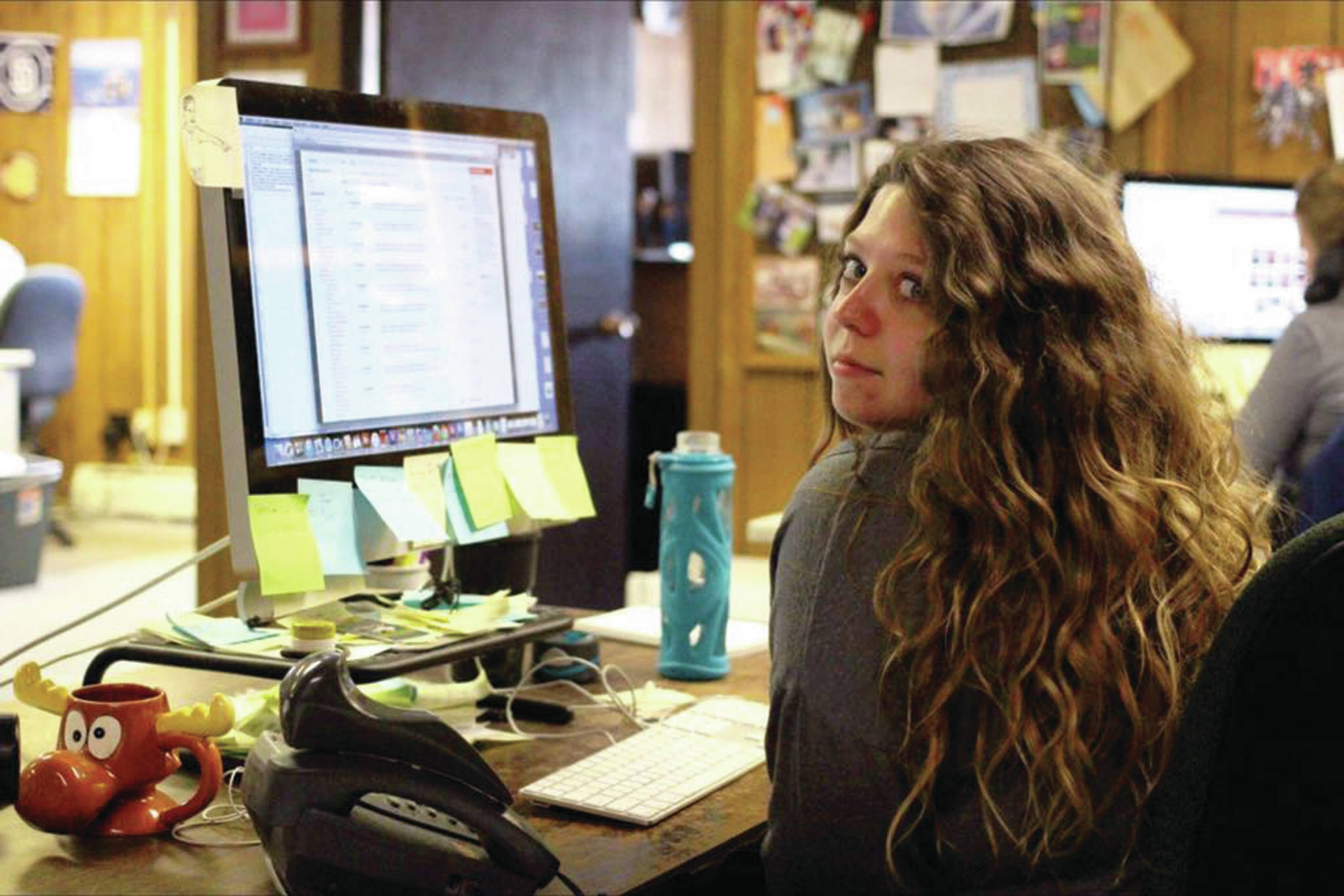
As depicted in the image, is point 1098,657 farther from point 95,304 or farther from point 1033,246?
point 95,304

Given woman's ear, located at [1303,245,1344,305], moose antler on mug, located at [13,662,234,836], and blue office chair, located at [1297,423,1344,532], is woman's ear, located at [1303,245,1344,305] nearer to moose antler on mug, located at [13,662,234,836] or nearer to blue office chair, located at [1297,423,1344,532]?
blue office chair, located at [1297,423,1344,532]

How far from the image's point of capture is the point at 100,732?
1.10m

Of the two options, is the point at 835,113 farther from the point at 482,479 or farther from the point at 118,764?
the point at 118,764

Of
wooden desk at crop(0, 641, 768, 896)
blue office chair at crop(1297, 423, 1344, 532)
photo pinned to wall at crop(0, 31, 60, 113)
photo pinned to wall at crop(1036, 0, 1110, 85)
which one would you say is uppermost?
photo pinned to wall at crop(0, 31, 60, 113)

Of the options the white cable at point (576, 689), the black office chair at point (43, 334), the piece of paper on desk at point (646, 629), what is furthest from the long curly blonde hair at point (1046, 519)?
the black office chair at point (43, 334)

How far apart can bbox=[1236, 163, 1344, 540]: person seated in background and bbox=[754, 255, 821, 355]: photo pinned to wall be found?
1.53 m

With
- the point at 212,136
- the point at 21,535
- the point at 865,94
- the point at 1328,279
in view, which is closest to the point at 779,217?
the point at 865,94

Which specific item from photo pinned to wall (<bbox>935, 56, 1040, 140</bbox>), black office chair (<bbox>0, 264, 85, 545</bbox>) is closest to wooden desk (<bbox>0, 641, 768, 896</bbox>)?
photo pinned to wall (<bbox>935, 56, 1040, 140</bbox>)

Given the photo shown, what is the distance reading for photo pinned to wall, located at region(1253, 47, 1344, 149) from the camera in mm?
3805

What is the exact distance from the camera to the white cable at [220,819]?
3.58ft

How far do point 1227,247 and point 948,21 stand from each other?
1136mm

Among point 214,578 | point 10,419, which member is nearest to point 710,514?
point 214,578

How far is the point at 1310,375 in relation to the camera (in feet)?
9.48

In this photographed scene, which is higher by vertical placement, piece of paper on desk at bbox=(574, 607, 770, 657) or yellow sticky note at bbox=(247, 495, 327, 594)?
yellow sticky note at bbox=(247, 495, 327, 594)
